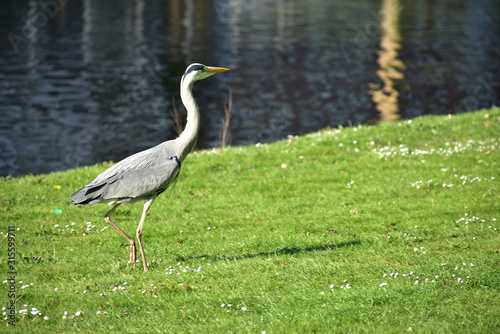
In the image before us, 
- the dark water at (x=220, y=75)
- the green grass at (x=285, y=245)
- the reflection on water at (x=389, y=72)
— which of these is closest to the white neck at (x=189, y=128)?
the green grass at (x=285, y=245)

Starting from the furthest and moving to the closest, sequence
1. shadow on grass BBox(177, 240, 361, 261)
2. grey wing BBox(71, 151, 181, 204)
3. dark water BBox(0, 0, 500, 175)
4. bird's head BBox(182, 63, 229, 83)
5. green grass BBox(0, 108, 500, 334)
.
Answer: dark water BBox(0, 0, 500, 175) < shadow on grass BBox(177, 240, 361, 261) < bird's head BBox(182, 63, 229, 83) < grey wing BBox(71, 151, 181, 204) < green grass BBox(0, 108, 500, 334)

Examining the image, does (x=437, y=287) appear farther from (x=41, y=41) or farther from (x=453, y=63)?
(x=41, y=41)

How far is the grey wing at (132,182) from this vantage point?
1122 centimetres

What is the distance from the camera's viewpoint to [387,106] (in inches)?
1491

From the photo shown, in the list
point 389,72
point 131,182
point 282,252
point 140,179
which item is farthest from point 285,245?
point 389,72

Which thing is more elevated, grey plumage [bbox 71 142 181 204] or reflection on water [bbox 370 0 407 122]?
grey plumage [bbox 71 142 181 204]

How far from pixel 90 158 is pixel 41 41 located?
31.2 m

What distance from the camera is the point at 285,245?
41.6ft

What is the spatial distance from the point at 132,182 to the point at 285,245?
3.31 m

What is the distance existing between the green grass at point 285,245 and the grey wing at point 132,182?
1.31 metres

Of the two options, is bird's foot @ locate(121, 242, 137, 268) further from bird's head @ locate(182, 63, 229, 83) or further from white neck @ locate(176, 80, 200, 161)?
bird's head @ locate(182, 63, 229, 83)

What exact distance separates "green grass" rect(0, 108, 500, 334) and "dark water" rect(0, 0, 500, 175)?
8171mm

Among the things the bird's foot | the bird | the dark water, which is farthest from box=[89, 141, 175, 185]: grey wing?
the dark water

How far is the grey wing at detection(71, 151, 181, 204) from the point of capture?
1122cm
